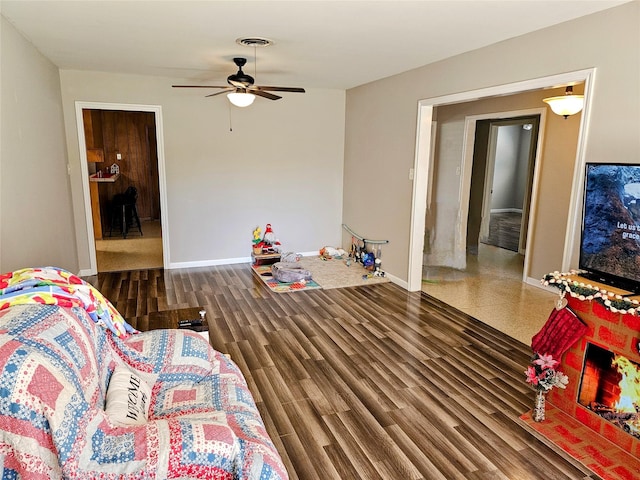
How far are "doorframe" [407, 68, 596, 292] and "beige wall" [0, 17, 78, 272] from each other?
11.7 feet

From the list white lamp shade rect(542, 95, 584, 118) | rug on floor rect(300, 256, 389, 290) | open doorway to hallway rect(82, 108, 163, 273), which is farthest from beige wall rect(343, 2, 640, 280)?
open doorway to hallway rect(82, 108, 163, 273)

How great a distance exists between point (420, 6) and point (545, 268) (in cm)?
363

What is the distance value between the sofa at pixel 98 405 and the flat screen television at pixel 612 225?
203cm

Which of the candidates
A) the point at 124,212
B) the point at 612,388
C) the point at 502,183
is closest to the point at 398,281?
the point at 612,388

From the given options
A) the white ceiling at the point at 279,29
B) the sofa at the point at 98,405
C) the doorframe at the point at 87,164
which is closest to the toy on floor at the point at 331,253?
the doorframe at the point at 87,164

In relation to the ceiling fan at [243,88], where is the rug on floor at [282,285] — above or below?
below

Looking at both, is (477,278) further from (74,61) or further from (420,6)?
(74,61)

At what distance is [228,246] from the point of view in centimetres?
592

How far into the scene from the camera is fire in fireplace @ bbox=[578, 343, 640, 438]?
2.18 meters

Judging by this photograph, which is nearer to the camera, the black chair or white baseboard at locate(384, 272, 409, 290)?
white baseboard at locate(384, 272, 409, 290)

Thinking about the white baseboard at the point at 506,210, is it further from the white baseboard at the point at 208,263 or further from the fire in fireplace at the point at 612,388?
the fire in fireplace at the point at 612,388

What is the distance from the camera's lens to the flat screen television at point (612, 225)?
7.14ft

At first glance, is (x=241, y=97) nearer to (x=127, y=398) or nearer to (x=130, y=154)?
(x=127, y=398)

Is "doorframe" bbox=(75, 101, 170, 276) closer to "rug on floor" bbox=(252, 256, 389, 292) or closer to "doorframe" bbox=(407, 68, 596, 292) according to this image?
"rug on floor" bbox=(252, 256, 389, 292)
